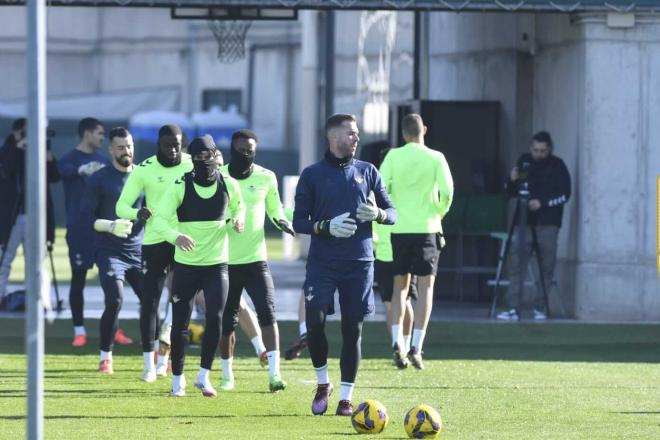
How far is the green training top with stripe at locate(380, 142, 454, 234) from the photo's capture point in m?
13.6

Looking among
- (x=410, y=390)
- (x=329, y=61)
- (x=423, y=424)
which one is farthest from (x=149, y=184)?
(x=329, y=61)

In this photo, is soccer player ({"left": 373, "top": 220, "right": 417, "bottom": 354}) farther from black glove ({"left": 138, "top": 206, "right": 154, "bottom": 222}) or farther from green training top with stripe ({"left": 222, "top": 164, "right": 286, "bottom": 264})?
black glove ({"left": 138, "top": 206, "right": 154, "bottom": 222})

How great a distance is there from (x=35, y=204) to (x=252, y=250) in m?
5.93

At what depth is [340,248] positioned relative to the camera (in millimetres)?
10664

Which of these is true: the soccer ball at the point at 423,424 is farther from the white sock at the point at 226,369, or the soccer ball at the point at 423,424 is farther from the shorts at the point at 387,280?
the shorts at the point at 387,280

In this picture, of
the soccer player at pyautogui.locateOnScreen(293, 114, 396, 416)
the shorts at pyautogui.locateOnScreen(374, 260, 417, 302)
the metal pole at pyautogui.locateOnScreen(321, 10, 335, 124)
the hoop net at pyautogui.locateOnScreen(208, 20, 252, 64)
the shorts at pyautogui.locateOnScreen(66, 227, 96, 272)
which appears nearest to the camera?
the soccer player at pyautogui.locateOnScreen(293, 114, 396, 416)

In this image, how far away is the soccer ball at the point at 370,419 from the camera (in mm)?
9734

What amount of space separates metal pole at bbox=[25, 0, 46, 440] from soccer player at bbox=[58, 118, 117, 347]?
8.26 meters

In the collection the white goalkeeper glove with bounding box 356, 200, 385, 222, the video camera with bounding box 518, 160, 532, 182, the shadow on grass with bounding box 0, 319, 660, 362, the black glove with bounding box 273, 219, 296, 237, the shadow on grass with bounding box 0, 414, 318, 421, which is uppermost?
the video camera with bounding box 518, 160, 532, 182

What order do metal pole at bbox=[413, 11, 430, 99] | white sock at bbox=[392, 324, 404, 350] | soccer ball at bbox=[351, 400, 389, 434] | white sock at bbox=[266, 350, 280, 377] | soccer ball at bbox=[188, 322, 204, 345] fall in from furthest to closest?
metal pole at bbox=[413, 11, 430, 99] → soccer ball at bbox=[188, 322, 204, 345] → white sock at bbox=[392, 324, 404, 350] → white sock at bbox=[266, 350, 280, 377] → soccer ball at bbox=[351, 400, 389, 434]

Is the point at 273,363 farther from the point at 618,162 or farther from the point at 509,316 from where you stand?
the point at 618,162

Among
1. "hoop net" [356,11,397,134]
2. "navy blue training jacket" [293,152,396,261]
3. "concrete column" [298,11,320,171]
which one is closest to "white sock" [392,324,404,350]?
"navy blue training jacket" [293,152,396,261]

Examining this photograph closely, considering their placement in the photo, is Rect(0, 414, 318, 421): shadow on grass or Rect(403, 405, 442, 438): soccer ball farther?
Rect(0, 414, 318, 421): shadow on grass

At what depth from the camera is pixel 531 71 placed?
1938 cm
